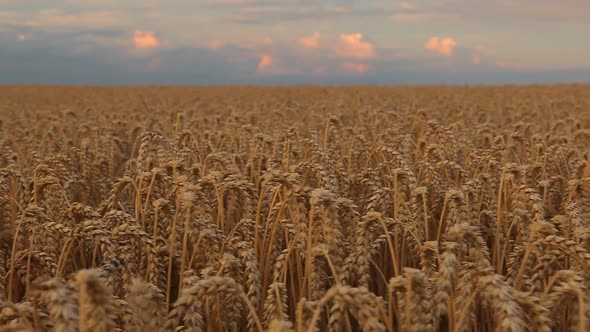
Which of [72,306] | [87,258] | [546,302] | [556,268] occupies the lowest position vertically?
[87,258]

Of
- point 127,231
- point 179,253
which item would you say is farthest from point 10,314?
point 179,253

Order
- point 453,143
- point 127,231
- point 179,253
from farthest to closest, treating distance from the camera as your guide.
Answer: point 453,143
point 179,253
point 127,231

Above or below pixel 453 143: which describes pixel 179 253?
below

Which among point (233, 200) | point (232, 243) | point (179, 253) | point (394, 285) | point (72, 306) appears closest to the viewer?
point (72, 306)

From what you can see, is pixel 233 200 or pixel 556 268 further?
pixel 233 200

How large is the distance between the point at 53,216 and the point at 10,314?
1.73 meters

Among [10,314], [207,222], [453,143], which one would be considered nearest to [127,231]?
[207,222]

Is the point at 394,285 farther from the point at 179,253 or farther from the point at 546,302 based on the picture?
the point at 179,253

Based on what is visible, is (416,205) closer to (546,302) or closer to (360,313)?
(546,302)

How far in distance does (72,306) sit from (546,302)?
1.32 meters

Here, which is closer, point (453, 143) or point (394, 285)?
point (394, 285)

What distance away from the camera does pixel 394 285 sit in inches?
63.5

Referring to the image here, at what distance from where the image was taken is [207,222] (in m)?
2.45

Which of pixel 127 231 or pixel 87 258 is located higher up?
pixel 127 231
